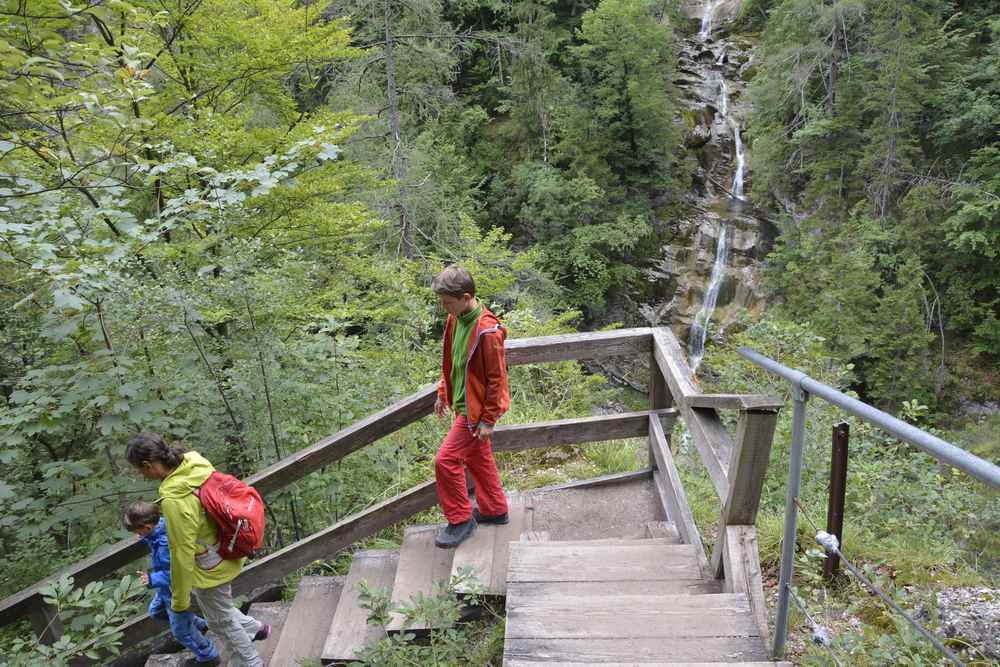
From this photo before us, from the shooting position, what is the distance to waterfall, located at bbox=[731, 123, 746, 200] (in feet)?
72.7

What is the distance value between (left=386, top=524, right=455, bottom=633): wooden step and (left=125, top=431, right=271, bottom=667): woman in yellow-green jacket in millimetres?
831

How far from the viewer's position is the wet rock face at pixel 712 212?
2048cm

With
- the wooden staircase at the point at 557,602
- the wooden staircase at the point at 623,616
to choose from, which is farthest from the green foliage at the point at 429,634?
the wooden staircase at the point at 623,616

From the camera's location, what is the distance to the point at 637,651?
206 centimetres

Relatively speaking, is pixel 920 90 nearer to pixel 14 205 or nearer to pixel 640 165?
pixel 640 165

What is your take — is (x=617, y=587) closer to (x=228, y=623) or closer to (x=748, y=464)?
(x=748, y=464)

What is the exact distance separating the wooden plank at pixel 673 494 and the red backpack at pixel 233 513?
84.1 inches

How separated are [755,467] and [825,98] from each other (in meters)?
20.5

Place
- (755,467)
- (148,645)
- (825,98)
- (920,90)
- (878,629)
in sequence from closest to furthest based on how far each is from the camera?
1. (755,467)
2. (878,629)
3. (148,645)
4. (920,90)
5. (825,98)

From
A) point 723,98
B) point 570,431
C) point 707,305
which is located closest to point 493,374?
point 570,431

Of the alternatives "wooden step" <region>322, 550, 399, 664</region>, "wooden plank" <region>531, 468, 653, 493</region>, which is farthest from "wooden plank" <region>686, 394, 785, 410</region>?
"wooden step" <region>322, 550, 399, 664</region>

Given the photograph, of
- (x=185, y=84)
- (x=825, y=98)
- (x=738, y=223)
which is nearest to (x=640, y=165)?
(x=738, y=223)

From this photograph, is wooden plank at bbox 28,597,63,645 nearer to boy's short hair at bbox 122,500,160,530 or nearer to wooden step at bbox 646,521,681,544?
boy's short hair at bbox 122,500,160,530

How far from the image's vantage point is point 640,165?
73.4ft
